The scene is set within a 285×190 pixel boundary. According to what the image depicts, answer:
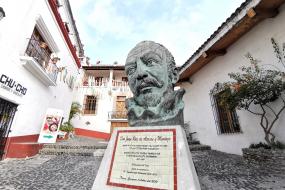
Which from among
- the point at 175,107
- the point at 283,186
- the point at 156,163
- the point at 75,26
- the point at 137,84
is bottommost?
the point at 283,186

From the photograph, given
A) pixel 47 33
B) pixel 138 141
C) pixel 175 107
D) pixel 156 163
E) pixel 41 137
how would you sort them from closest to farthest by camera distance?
pixel 156 163, pixel 138 141, pixel 175 107, pixel 41 137, pixel 47 33

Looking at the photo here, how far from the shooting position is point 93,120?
13148mm

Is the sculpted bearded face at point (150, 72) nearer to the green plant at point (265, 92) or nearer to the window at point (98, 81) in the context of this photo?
the green plant at point (265, 92)

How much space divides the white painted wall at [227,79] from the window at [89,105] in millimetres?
8098

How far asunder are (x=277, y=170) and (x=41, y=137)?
713 centimetres

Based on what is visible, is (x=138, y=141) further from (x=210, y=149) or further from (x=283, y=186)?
(x=210, y=149)

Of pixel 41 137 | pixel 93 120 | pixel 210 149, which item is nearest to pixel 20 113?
pixel 41 137

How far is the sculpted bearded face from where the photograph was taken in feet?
7.61

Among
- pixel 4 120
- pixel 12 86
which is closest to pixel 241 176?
pixel 4 120

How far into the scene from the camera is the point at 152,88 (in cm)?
233

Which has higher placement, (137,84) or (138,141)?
(137,84)

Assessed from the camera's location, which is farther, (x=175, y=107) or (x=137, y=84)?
(x=137, y=84)

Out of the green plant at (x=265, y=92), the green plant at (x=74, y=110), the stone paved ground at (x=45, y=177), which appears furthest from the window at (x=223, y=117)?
the green plant at (x=74, y=110)

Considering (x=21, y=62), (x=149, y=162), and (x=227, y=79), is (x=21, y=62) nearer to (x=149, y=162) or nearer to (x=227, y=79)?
(x=149, y=162)
